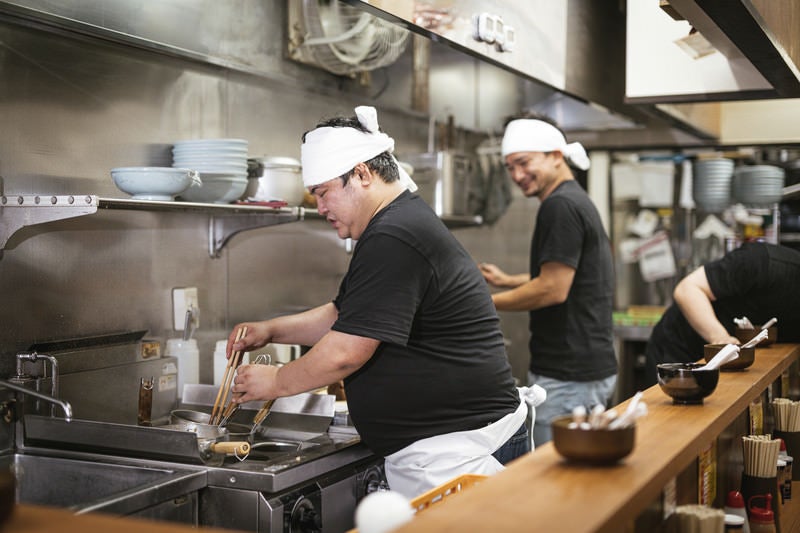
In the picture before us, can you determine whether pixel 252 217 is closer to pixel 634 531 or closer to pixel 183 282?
pixel 183 282

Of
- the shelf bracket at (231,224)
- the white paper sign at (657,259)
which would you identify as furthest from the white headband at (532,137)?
the white paper sign at (657,259)

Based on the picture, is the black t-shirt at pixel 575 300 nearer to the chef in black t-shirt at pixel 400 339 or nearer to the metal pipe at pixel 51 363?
the chef in black t-shirt at pixel 400 339

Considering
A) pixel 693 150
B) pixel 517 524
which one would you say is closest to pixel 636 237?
Result: pixel 693 150

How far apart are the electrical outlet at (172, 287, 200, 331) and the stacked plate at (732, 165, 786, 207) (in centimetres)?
399

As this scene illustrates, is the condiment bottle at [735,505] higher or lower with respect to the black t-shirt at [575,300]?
lower

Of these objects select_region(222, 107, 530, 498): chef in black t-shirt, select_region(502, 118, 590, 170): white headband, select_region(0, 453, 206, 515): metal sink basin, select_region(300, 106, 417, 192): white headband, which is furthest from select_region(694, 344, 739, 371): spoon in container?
select_region(502, 118, 590, 170): white headband

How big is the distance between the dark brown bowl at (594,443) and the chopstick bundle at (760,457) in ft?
3.72

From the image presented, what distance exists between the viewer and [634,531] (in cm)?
179

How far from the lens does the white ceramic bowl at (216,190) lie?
9.52 ft

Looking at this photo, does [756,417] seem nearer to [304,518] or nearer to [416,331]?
[416,331]

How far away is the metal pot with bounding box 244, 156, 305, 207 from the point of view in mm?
3160

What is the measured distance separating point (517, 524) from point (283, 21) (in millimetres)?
2721

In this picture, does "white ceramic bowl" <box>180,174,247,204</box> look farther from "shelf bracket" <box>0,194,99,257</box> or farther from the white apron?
the white apron

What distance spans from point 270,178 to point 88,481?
1.21 metres
